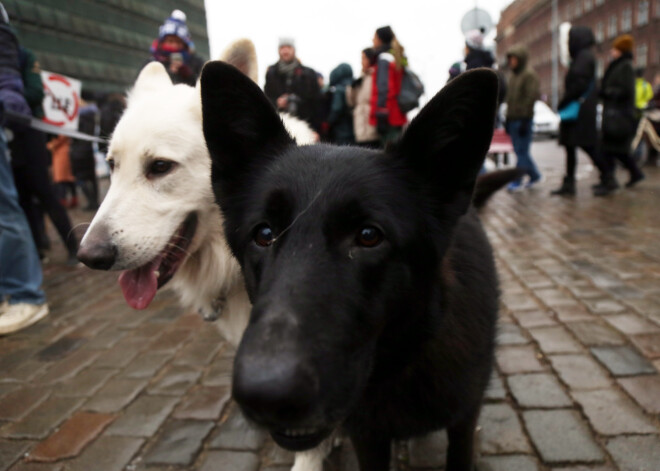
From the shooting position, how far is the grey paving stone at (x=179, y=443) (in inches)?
87.9

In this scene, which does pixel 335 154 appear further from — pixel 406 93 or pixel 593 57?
pixel 593 57

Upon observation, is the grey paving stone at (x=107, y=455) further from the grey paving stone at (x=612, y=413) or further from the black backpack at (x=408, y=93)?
the black backpack at (x=408, y=93)

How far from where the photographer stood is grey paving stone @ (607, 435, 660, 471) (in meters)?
1.92

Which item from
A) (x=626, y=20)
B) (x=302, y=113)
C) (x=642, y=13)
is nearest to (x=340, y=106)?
(x=302, y=113)

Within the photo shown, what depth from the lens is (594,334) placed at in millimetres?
3021

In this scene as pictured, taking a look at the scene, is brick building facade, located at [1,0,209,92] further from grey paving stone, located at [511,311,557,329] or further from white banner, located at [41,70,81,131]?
grey paving stone, located at [511,311,557,329]

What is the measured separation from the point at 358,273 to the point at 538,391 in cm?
171

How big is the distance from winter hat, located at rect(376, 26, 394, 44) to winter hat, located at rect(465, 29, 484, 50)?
1.20 metres

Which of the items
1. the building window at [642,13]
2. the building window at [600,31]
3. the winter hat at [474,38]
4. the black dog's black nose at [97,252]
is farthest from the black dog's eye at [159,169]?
the building window at [600,31]

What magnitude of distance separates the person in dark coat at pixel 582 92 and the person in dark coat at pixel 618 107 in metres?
0.26

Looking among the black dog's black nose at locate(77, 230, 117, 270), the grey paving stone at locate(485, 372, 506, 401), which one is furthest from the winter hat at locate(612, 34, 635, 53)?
the black dog's black nose at locate(77, 230, 117, 270)

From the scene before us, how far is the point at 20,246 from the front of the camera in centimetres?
400

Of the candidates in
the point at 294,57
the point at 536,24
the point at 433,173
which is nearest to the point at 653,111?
the point at 294,57

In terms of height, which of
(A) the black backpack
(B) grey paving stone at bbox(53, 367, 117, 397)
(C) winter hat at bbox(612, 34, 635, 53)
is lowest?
(B) grey paving stone at bbox(53, 367, 117, 397)
